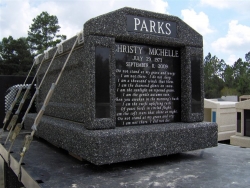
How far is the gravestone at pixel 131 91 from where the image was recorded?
2.92 metres

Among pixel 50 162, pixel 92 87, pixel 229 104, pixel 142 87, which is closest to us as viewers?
pixel 92 87

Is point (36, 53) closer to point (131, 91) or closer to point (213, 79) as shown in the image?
point (213, 79)

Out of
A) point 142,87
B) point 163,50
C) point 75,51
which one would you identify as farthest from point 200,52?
point 75,51

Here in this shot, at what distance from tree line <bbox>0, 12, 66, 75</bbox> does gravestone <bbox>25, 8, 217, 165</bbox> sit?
118 ft

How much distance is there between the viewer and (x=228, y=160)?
10.8ft

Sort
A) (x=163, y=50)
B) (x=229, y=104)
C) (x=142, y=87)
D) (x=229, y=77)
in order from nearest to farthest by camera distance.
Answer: (x=142, y=87), (x=163, y=50), (x=229, y=104), (x=229, y=77)

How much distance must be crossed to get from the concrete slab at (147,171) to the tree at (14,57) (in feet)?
120

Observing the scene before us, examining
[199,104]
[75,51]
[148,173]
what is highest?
[75,51]

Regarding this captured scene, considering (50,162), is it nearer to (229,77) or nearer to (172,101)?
(172,101)

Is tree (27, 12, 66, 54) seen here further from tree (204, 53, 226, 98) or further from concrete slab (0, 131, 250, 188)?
concrete slab (0, 131, 250, 188)

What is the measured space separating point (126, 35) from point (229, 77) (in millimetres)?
43143

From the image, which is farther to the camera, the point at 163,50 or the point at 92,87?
the point at 163,50

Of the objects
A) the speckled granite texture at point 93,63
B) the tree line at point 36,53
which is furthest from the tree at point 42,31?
the speckled granite texture at point 93,63

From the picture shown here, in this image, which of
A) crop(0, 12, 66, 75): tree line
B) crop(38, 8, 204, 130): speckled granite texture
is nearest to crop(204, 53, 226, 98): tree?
crop(0, 12, 66, 75): tree line
